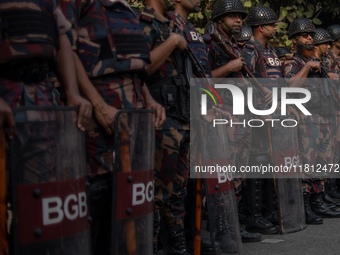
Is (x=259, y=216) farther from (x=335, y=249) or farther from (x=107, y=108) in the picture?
(x=107, y=108)

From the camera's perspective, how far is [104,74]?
263 centimetres

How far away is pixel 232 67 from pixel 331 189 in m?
3.58

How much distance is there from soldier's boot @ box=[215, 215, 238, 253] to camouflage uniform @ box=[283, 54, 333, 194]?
2.49 meters

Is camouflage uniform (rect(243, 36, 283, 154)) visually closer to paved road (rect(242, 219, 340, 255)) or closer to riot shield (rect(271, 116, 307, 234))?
riot shield (rect(271, 116, 307, 234))

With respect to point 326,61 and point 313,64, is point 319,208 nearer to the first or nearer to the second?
point 313,64

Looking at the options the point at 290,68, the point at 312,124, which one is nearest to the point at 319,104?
the point at 312,124

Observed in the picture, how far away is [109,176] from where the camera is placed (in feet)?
8.39

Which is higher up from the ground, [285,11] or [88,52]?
[285,11]

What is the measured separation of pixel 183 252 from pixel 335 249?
4.17 ft

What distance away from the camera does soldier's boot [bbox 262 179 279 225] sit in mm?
5223

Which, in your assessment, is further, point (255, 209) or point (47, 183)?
point (255, 209)

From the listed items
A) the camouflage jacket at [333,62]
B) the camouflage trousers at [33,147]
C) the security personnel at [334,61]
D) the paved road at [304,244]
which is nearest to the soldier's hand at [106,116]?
the camouflage trousers at [33,147]

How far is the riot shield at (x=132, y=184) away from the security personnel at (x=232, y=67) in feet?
7.31

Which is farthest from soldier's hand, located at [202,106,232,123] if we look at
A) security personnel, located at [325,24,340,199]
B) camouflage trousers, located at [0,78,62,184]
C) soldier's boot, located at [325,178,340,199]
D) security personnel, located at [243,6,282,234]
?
soldier's boot, located at [325,178,340,199]
